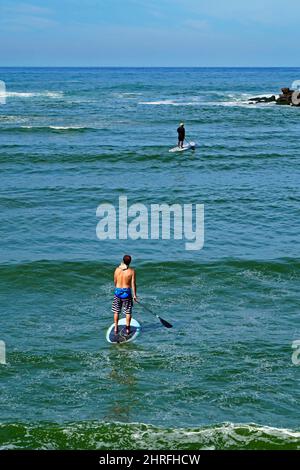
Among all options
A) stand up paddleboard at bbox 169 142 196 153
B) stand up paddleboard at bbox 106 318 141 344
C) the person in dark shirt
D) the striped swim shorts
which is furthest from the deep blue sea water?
the person in dark shirt

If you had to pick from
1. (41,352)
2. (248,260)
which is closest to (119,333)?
(41,352)

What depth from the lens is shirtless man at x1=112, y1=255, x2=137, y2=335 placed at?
1332 cm

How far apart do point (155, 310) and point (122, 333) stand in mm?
1813

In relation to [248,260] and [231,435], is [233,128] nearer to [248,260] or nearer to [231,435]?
[248,260]

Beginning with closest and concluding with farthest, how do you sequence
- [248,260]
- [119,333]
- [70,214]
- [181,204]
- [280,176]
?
[119,333] < [248,260] < [70,214] < [181,204] < [280,176]

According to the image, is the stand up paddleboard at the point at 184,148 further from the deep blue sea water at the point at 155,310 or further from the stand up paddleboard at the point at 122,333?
the stand up paddleboard at the point at 122,333

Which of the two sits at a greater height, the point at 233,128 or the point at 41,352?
the point at 233,128

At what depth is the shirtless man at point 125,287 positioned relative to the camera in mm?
13320

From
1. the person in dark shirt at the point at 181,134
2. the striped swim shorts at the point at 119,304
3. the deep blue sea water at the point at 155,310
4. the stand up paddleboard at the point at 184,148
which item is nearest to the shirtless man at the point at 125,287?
the striped swim shorts at the point at 119,304

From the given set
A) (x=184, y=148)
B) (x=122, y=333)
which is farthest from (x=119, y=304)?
(x=184, y=148)

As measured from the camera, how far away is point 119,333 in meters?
13.7

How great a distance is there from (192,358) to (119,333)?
5.85 feet

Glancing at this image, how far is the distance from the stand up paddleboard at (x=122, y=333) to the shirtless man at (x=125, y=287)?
14 centimetres
